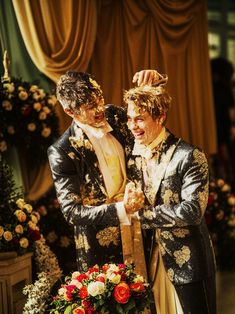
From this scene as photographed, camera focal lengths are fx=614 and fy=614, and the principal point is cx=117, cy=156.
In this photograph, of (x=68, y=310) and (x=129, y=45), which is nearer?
(x=68, y=310)

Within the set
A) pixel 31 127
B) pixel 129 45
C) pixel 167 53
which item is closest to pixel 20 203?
pixel 31 127

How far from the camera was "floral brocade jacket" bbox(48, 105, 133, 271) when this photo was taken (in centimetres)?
306

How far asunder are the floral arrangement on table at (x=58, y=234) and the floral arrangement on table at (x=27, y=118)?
1.37 ft

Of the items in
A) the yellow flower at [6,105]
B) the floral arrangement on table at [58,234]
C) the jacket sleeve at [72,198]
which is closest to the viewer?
the jacket sleeve at [72,198]

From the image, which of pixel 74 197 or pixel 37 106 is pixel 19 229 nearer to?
pixel 74 197

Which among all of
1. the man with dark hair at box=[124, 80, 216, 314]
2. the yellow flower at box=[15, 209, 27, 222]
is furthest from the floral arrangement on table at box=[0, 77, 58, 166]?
the man with dark hair at box=[124, 80, 216, 314]

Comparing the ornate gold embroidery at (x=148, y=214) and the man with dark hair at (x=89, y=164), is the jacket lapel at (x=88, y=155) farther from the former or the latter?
the ornate gold embroidery at (x=148, y=214)

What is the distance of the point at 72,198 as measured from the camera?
3.06 m

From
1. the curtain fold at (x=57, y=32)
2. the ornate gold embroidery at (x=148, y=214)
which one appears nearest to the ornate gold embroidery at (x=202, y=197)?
the ornate gold embroidery at (x=148, y=214)

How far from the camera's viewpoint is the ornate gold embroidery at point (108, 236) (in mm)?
3213

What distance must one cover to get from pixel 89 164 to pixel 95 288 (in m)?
0.66

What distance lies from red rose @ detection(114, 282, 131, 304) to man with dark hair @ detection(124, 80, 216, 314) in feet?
0.85

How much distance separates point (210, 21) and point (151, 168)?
6083 mm

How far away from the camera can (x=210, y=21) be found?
8.68m
